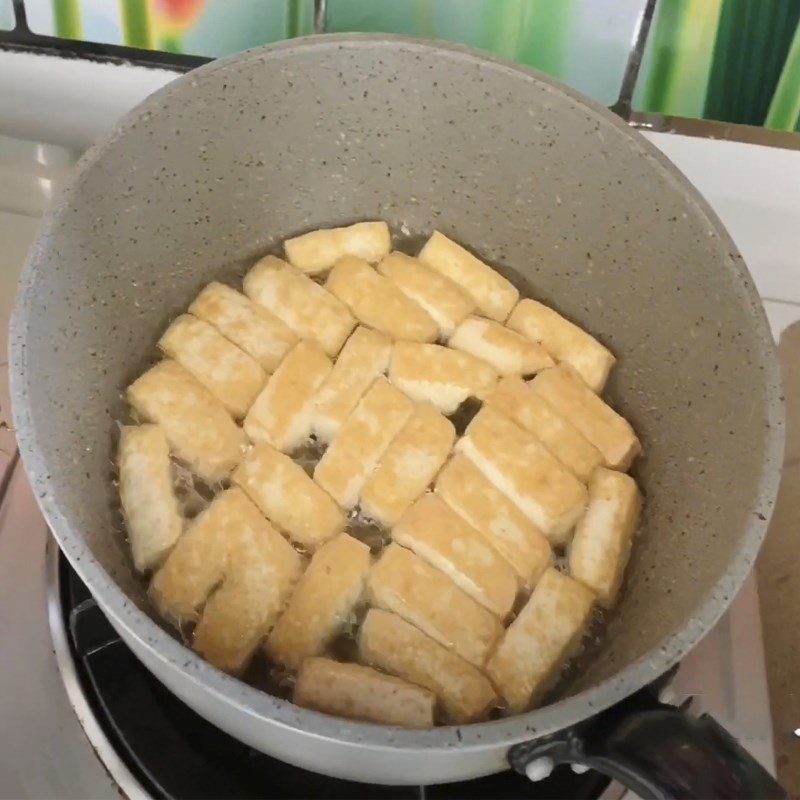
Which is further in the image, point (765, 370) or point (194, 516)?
point (194, 516)

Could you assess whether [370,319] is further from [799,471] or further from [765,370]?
[799,471]

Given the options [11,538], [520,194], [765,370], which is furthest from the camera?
[520,194]

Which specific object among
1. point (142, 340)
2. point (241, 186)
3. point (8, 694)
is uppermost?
point (241, 186)

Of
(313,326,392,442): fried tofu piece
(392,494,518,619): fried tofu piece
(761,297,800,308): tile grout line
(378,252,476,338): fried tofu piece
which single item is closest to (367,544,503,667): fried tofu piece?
(392,494,518,619): fried tofu piece

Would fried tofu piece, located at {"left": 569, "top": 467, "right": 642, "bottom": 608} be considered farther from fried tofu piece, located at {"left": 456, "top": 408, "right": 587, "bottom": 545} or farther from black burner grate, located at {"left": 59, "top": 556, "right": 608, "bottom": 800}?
black burner grate, located at {"left": 59, "top": 556, "right": 608, "bottom": 800}

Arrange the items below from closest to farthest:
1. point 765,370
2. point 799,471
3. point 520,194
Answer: point 765,370
point 520,194
point 799,471

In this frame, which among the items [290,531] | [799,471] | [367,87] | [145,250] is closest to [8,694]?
[290,531]

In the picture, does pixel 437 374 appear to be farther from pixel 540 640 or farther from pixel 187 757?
pixel 187 757
